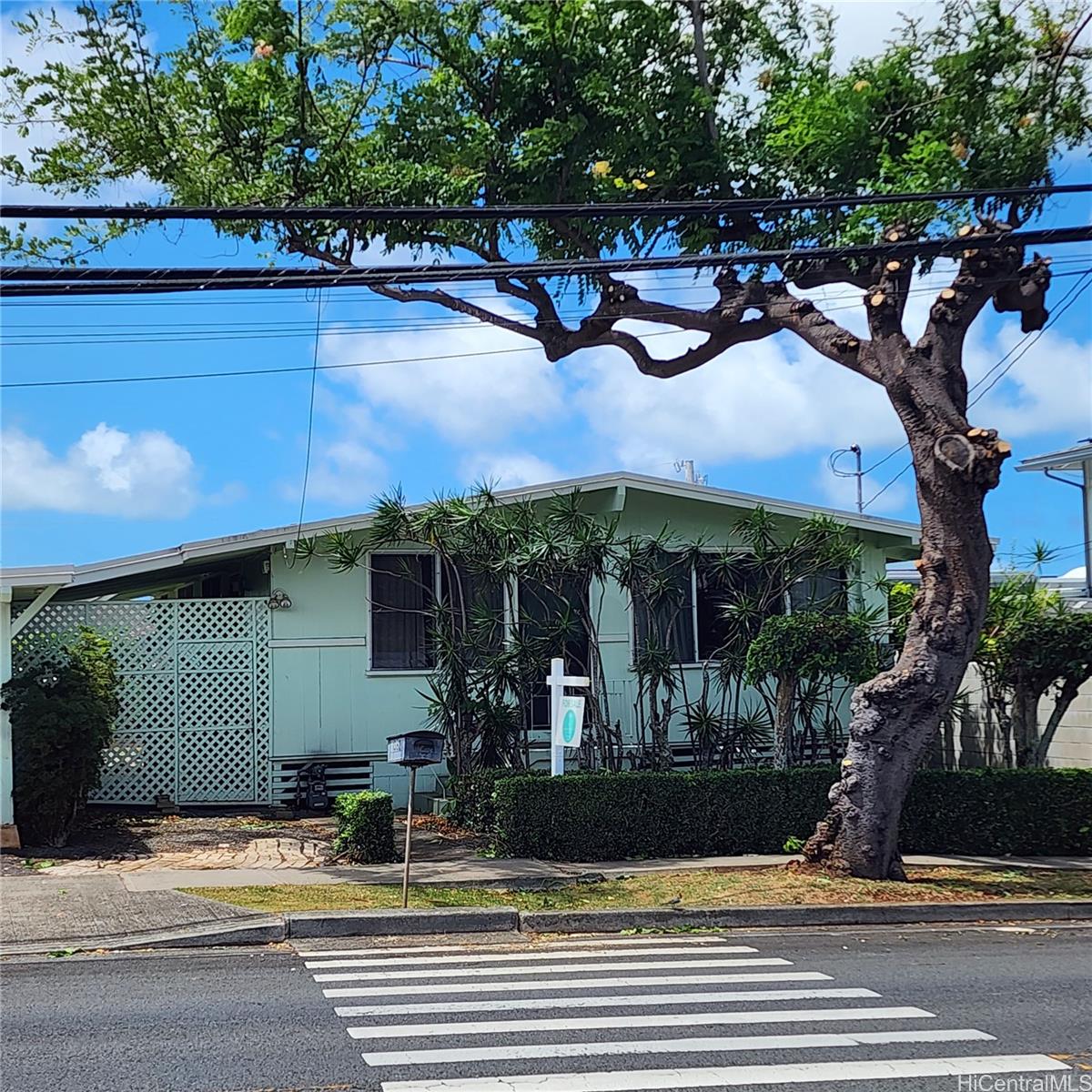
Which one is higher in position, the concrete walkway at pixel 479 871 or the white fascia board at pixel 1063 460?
the white fascia board at pixel 1063 460

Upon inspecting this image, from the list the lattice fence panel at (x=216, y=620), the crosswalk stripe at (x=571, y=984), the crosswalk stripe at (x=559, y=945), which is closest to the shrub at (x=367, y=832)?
the crosswalk stripe at (x=559, y=945)

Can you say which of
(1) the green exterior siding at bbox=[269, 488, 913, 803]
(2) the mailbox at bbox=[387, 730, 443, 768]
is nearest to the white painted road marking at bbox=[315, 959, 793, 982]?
(2) the mailbox at bbox=[387, 730, 443, 768]

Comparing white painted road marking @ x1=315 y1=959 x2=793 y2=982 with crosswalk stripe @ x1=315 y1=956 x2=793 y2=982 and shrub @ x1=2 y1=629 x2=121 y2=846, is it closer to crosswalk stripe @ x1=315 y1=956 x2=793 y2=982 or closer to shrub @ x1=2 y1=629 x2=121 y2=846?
crosswalk stripe @ x1=315 y1=956 x2=793 y2=982

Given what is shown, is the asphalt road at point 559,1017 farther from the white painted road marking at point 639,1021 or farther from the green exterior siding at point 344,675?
the green exterior siding at point 344,675

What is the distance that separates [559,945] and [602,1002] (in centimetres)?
216

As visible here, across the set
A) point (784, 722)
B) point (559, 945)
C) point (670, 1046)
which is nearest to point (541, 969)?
point (559, 945)

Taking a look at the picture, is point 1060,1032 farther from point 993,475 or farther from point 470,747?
point 470,747

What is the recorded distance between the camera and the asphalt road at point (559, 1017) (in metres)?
6.02

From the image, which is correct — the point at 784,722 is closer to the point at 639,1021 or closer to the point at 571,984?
the point at 571,984

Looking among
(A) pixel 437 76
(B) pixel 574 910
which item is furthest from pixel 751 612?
(A) pixel 437 76

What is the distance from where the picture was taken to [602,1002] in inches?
298

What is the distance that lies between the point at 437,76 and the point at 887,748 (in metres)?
8.64

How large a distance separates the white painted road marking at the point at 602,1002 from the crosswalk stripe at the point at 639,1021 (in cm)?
18

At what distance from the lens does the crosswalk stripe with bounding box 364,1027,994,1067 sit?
6336 millimetres
